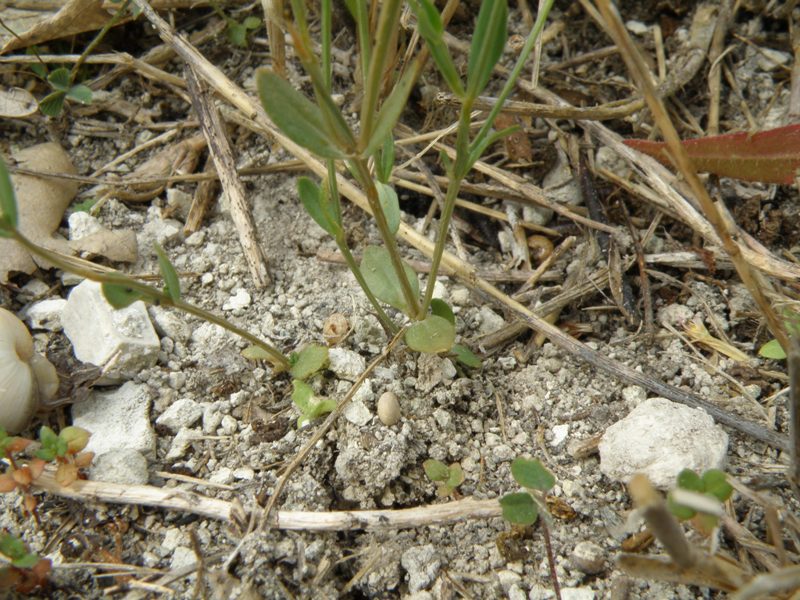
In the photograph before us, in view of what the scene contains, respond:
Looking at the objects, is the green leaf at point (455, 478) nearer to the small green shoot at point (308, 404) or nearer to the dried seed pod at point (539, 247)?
the small green shoot at point (308, 404)

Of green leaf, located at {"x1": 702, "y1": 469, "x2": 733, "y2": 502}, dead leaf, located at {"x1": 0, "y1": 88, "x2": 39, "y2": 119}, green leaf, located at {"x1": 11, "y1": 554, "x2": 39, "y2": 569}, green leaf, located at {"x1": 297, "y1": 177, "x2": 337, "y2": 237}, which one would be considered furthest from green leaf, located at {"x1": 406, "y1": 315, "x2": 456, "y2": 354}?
dead leaf, located at {"x1": 0, "y1": 88, "x2": 39, "y2": 119}

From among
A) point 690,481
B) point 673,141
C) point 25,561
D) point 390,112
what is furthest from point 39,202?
point 690,481

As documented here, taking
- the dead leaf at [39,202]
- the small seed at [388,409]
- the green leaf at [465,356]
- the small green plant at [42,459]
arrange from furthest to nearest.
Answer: the dead leaf at [39,202], the green leaf at [465,356], the small seed at [388,409], the small green plant at [42,459]

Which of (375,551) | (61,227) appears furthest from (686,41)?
(61,227)

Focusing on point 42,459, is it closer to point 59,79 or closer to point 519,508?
point 519,508

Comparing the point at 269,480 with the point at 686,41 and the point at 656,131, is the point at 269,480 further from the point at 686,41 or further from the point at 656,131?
the point at 686,41

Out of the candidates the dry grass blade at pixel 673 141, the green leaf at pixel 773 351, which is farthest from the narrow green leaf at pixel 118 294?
the green leaf at pixel 773 351

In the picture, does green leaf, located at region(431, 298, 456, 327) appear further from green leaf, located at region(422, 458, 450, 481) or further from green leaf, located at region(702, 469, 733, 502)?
green leaf, located at region(702, 469, 733, 502)
